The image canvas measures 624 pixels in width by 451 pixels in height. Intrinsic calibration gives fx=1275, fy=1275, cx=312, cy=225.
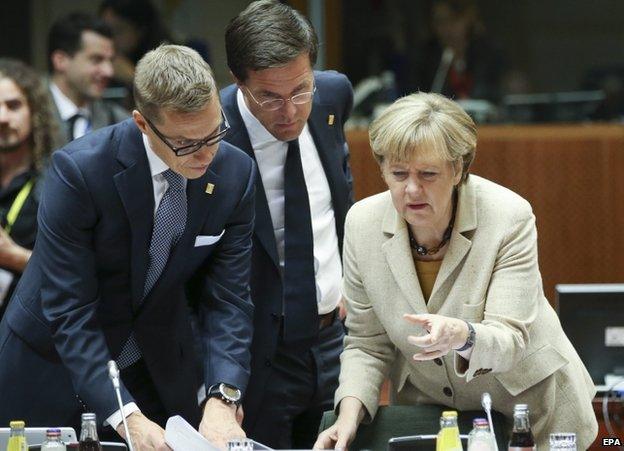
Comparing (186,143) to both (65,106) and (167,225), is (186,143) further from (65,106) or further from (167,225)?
(65,106)

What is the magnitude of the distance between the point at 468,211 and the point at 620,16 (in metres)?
6.42

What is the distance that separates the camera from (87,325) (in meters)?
2.80

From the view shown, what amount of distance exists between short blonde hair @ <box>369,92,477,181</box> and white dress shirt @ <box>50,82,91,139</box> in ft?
8.28

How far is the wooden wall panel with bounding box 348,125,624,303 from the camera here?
5.61 meters

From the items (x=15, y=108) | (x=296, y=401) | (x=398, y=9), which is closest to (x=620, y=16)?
(x=398, y=9)

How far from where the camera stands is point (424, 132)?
9.02ft

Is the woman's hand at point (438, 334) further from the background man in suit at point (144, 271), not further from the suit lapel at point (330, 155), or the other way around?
the suit lapel at point (330, 155)

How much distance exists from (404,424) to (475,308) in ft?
1.05

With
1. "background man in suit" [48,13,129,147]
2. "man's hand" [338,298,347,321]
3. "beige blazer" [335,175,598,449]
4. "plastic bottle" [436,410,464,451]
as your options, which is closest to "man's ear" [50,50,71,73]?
"background man in suit" [48,13,129,147]

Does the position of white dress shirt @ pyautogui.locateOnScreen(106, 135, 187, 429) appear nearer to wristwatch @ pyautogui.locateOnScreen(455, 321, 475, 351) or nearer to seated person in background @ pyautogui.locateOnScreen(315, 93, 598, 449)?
seated person in background @ pyautogui.locateOnScreen(315, 93, 598, 449)

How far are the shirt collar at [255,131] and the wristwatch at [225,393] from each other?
711mm

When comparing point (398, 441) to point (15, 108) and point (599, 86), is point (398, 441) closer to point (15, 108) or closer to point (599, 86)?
point (15, 108)

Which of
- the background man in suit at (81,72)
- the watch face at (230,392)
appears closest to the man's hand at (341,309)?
the watch face at (230,392)

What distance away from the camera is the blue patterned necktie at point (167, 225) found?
9.45ft
